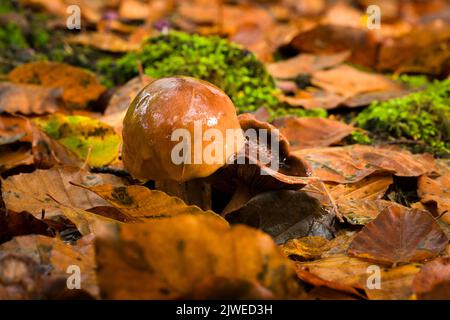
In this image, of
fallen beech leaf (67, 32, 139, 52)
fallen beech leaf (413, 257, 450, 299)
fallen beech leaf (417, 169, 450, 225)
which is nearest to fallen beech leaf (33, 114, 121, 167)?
fallen beech leaf (417, 169, 450, 225)

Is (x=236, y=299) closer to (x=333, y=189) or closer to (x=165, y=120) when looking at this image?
(x=165, y=120)

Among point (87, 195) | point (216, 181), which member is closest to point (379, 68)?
point (216, 181)

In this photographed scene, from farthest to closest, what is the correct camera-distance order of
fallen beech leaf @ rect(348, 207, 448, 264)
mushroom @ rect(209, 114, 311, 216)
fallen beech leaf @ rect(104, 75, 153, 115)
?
fallen beech leaf @ rect(104, 75, 153, 115)
mushroom @ rect(209, 114, 311, 216)
fallen beech leaf @ rect(348, 207, 448, 264)

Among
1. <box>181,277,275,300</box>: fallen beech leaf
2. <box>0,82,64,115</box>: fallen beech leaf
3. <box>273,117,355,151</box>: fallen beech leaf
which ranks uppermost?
<box>0,82,64,115</box>: fallen beech leaf

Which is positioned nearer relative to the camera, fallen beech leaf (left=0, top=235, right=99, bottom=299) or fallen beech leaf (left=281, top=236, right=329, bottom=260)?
fallen beech leaf (left=0, top=235, right=99, bottom=299)

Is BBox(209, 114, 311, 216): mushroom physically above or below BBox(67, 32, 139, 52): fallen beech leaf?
below

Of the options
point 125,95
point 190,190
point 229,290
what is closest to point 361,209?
point 190,190

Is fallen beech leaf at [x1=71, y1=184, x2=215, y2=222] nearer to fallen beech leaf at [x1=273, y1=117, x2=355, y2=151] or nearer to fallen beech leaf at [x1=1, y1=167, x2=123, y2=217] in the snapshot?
fallen beech leaf at [x1=1, y1=167, x2=123, y2=217]
